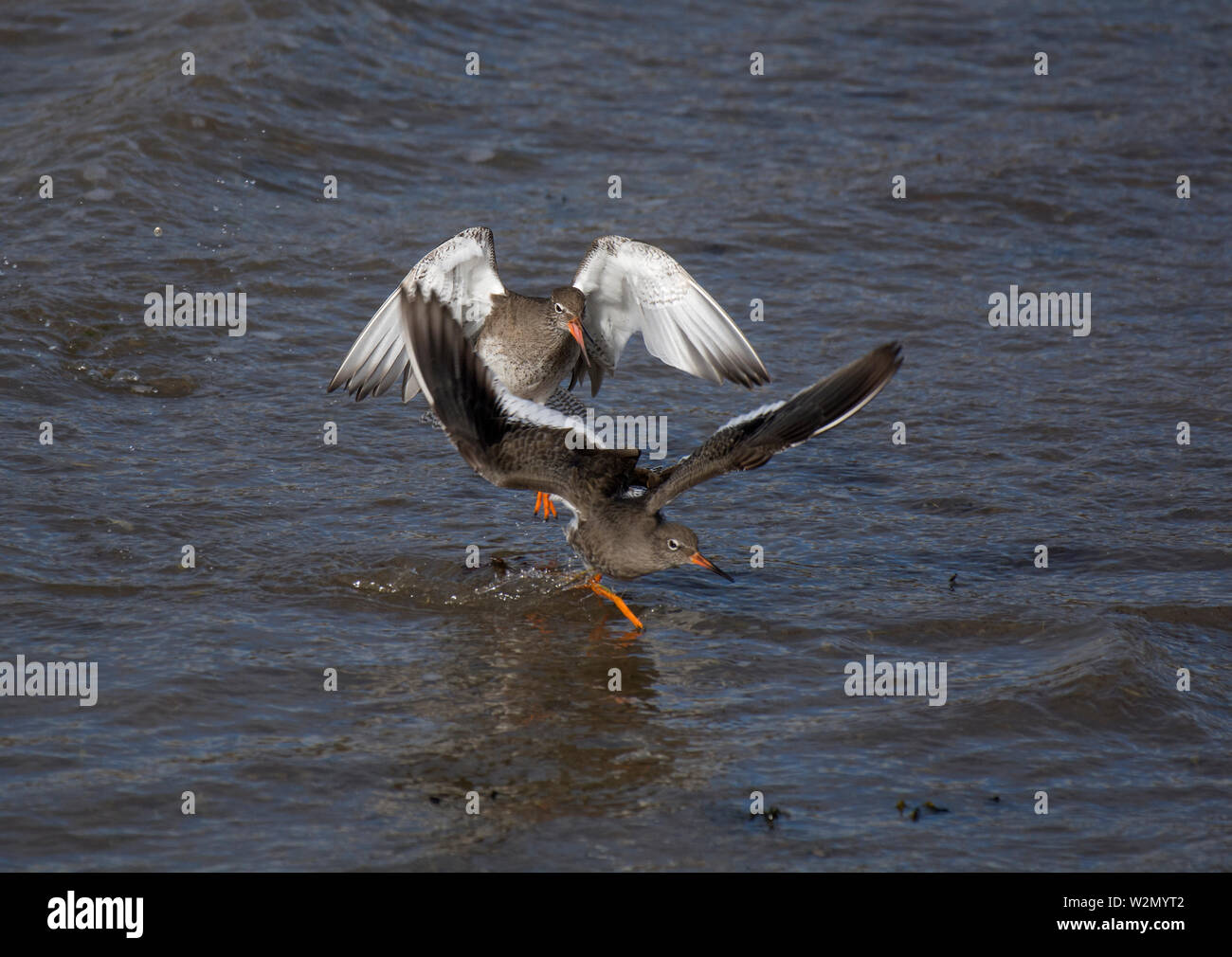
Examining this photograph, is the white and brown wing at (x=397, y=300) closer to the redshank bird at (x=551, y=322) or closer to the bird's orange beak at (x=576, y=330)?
the redshank bird at (x=551, y=322)

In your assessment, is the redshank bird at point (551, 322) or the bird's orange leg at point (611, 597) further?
the redshank bird at point (551, 322)

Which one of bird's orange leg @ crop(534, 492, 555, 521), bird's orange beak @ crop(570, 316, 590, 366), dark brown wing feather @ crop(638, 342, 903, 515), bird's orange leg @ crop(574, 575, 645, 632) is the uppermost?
bird's orange beak @ crop(570, 316, 590, 366)

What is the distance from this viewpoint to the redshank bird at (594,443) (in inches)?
246

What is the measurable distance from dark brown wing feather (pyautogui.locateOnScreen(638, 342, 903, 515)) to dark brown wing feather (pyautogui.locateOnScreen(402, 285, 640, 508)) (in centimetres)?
51

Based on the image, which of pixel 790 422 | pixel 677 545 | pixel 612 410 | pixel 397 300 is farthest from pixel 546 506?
pixel 790 422

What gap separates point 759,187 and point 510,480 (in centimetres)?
663

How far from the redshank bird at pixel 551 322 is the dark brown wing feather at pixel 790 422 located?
1.37 meters

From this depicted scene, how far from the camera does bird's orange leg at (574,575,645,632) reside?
6.86m

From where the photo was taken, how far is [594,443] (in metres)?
6.82

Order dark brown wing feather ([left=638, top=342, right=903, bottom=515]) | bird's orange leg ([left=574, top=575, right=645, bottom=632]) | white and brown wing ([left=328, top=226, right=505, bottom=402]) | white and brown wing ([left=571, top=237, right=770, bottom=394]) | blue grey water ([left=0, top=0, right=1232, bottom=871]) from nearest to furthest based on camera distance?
blue grey water ([left=0, top=0, right=1232, bottom=871])
dark brown wing feather ([left=638, top=342, right=903, bottom=515])
bird's orange leg ([left=574, top=575, right=645, bottom=632])
white and brown wing ([left=328, top=226, right=505, bottom=402])
white and brown wing ([left=571, top=237, right=770, bottom=394])

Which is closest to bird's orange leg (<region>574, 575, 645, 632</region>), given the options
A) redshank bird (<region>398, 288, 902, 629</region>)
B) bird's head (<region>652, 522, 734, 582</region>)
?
redshank bird (<region>398, 288, 902, 629</region>)

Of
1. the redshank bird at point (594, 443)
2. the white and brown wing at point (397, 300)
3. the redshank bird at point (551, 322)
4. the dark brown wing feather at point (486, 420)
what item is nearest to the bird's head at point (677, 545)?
the redshank bird at point (594, 443)

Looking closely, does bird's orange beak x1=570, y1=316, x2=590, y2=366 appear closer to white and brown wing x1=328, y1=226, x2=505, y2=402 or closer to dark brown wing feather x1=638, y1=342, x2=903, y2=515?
white and brown wing x1=328, y1=226, x2=505, y2=402
